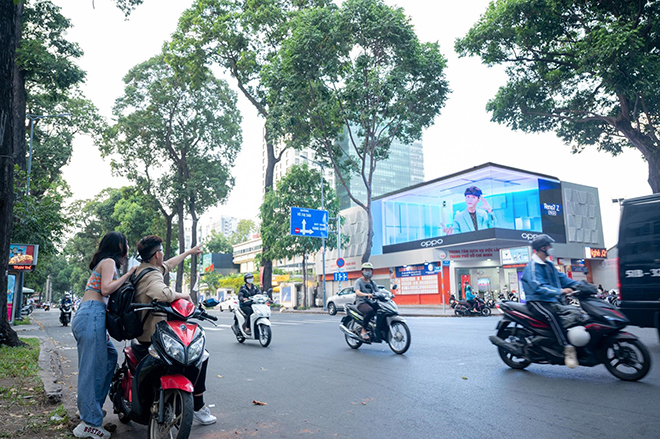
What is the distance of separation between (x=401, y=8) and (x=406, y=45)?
195 centimetres

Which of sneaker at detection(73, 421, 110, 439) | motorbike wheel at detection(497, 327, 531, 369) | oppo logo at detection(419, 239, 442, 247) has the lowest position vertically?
sneaker at detection(73, 421, 110, 439)

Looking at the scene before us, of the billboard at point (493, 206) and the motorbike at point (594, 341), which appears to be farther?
the billboard at point (493, 206)

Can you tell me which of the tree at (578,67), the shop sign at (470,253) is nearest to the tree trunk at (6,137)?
the tree at (578,67)

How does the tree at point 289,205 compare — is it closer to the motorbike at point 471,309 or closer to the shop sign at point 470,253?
the shop sign at point 470,253

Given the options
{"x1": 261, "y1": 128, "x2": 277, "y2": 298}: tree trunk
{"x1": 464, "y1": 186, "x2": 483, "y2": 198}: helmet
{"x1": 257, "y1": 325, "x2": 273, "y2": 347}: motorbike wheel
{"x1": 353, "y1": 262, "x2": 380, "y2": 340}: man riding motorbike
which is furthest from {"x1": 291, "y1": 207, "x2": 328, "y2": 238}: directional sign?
{"x1": 353, "y1": 262, "x2": 380, "y2": 340}: man riding motorbike

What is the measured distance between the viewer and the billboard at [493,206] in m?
33.2

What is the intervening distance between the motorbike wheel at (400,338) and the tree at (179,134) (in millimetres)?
30681

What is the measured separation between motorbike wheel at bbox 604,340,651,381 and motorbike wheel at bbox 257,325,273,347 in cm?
701

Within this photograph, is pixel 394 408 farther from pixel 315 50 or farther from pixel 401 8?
pixel 401 8

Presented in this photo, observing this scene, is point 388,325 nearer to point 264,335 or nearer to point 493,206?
point 264,335

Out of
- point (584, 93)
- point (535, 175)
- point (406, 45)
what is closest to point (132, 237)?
point (406, 45)

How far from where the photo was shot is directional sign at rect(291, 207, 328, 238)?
3092 cm

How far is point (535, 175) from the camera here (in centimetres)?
3431

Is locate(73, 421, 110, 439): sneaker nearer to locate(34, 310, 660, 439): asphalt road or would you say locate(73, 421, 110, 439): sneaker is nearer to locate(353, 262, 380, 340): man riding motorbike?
locate(34, 310, 660, 439): asphalt road
